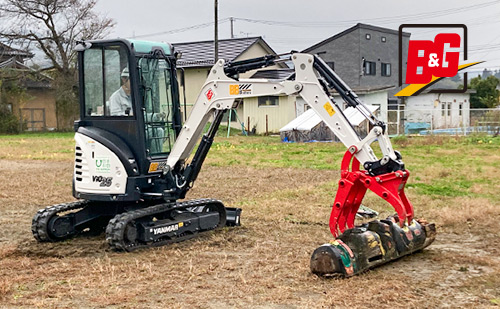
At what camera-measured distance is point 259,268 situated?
26.1 ft

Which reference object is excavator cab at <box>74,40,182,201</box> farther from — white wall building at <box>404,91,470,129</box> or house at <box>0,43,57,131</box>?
house at <box>0,43,57,131</box>

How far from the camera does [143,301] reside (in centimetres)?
668

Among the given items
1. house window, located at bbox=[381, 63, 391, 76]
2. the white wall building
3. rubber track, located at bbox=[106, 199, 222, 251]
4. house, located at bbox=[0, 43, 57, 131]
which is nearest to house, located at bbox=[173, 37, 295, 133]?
the white wall building

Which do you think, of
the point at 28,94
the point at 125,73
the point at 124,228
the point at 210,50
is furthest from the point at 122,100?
the point at 28,94

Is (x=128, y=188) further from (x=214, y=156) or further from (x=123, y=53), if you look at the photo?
(x=214, y=156)

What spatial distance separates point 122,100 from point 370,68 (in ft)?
145

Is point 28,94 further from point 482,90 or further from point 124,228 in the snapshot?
point 124,228

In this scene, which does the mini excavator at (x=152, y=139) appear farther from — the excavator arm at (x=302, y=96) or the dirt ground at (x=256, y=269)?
the dirt ground at (x=256, y=269)

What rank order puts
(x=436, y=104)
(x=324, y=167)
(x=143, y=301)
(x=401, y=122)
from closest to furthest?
(x=143, y=301) → (x=324, y=167) → (x=401, y=122) → (x=436, y=104)

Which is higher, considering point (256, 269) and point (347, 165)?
point (347, 165)

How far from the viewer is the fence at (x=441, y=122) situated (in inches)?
1278

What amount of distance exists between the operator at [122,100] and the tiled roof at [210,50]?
34.7m

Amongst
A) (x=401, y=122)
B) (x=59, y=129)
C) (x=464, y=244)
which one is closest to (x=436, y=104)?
(x=401, y=122)

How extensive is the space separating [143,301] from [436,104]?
38.7m
